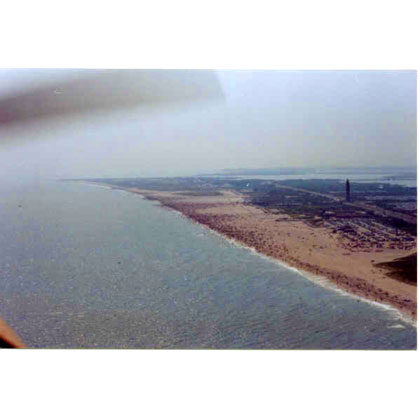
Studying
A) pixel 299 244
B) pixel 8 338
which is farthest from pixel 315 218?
pixel 8 338

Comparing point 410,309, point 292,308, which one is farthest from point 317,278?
point 410,309

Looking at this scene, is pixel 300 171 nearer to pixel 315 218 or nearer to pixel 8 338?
pixel 315 218

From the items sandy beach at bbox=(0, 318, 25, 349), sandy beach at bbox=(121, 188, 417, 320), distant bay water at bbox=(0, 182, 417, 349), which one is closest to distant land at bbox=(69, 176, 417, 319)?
sandy beach at bbox=(121, 188, 417, 320)

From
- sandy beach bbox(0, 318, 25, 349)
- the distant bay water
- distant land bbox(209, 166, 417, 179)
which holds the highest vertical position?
distant land bbox(209, 166, 417, 179)

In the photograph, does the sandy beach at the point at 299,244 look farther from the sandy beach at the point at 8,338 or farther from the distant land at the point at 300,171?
the sandy beach at the point at 8,338

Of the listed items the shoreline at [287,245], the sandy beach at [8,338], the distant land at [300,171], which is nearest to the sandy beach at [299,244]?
the shoreline at [287,245]

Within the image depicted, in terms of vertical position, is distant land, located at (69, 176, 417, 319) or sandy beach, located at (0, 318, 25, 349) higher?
distant land, located at (69, 176, 417, 319)

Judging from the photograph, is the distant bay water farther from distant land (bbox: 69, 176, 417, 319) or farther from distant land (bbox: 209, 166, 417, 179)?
distant land (bbox: 209, 166, 417, 179)
